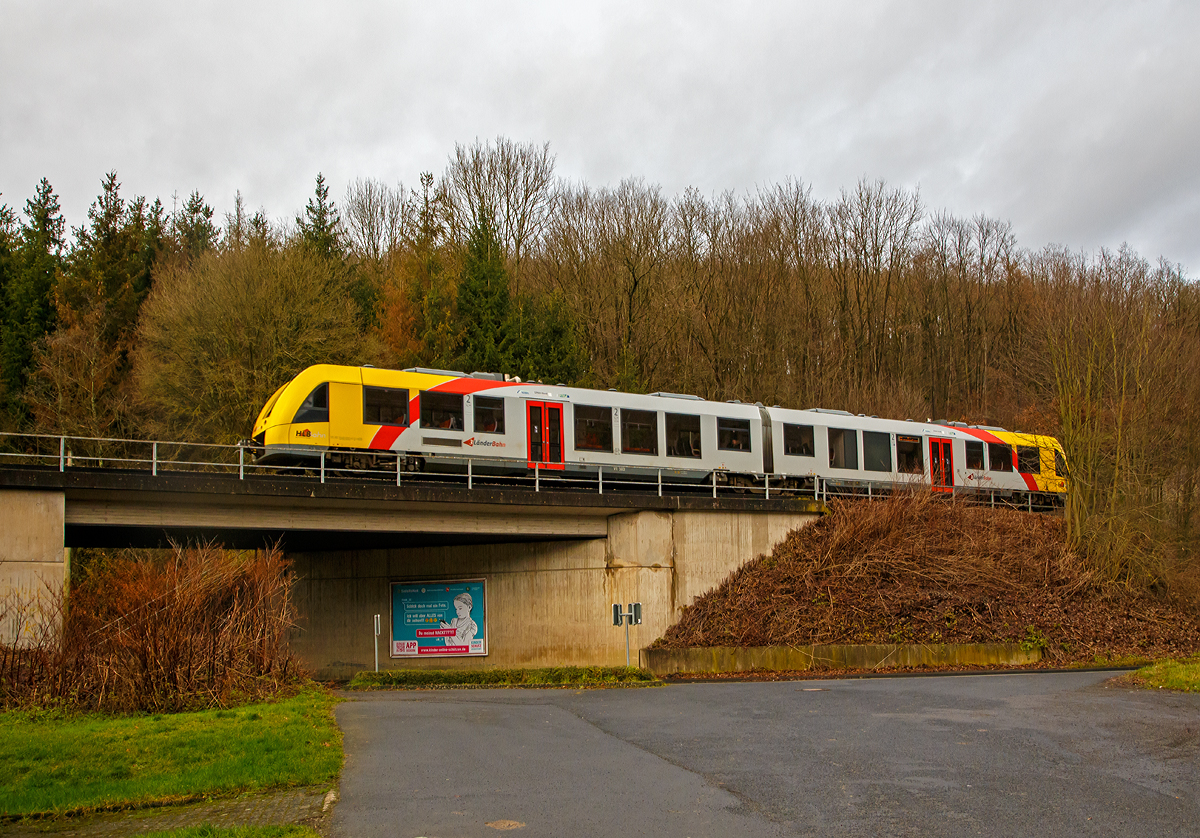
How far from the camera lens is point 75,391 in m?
37.1

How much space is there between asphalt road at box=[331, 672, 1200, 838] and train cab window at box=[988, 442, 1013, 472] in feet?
62.1

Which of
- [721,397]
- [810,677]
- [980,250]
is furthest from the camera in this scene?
[980,250]

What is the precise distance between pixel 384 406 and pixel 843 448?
46.9 feet

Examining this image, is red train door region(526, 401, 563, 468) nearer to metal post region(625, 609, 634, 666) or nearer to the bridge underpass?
the bridge underpass

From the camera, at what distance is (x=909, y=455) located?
3253 cm

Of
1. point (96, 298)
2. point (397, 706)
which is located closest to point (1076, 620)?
point (397, 706)

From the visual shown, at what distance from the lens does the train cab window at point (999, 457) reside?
34781 mm

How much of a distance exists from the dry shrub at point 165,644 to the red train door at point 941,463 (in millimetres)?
22498

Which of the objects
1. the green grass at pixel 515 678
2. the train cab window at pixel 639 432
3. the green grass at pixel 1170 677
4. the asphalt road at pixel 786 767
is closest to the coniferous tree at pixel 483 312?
the train cab window at pixel 639 432

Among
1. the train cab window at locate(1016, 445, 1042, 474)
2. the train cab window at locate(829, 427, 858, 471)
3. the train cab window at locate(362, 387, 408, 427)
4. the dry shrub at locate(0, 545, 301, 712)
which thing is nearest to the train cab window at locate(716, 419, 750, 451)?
the train cab window at locate(829, 427, 858, 471)

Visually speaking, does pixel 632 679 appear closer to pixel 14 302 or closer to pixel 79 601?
pixel 79 601

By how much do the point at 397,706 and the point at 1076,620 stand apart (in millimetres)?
17634

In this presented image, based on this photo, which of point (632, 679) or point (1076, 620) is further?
point (1076, 620)

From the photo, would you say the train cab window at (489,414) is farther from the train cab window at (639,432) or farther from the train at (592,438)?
the train cab window at (639,432)
